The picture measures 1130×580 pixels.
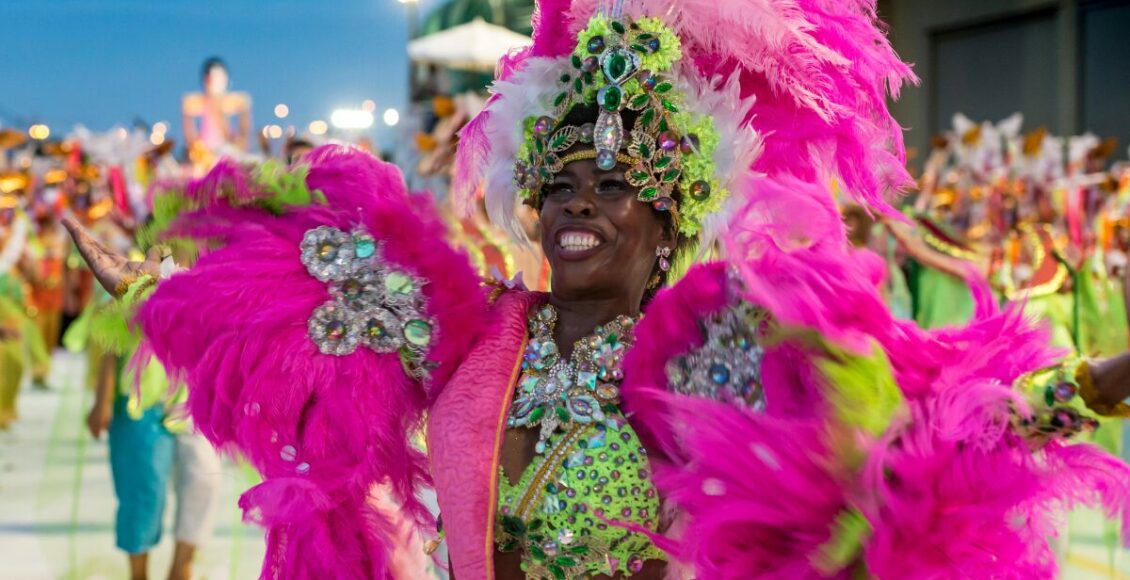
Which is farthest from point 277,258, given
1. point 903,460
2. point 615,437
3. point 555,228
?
point 903,460

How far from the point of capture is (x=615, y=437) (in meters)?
2.00

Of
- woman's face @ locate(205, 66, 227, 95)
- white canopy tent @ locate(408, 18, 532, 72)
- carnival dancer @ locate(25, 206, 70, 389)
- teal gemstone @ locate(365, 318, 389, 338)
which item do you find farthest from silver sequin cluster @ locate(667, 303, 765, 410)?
carnival dancer @ locate(25, 206, 70, 389)

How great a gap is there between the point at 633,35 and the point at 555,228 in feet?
1.11

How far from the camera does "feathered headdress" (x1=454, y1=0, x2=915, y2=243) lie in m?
2.02

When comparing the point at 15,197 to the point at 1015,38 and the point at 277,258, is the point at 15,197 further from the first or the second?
the point at 1015,38

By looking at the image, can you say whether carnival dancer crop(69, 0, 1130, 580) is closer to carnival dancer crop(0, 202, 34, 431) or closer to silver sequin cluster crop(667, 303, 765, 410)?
silver sequin cluster crop(667, 303, 765, 410)

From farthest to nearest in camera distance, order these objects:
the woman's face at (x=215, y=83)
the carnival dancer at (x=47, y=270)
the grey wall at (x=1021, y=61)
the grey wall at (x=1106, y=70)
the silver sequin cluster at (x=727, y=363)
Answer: the grey wall at (x=1021, y=61)
the grey wall at (x=1106, y=70)
the carnival dancer at (x=47, y=270)
the woman's face at (x=215, y=83)
the silver sequin cluster at (x=727, y=363)

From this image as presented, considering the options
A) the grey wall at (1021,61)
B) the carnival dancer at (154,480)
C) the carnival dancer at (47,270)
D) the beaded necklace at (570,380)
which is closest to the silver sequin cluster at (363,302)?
the beaded necklace at (570,380)

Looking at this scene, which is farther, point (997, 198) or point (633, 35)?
point (997, 198)

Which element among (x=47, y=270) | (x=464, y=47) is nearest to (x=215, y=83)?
(x=464, y=47)

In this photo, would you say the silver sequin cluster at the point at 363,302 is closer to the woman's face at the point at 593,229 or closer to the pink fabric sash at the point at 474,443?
the pink fabric sash at the point at 474,443

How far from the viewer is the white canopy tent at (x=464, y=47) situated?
31.0 ft

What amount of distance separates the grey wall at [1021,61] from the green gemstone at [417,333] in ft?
52.5

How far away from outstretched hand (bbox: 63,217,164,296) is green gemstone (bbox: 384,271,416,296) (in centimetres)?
46
